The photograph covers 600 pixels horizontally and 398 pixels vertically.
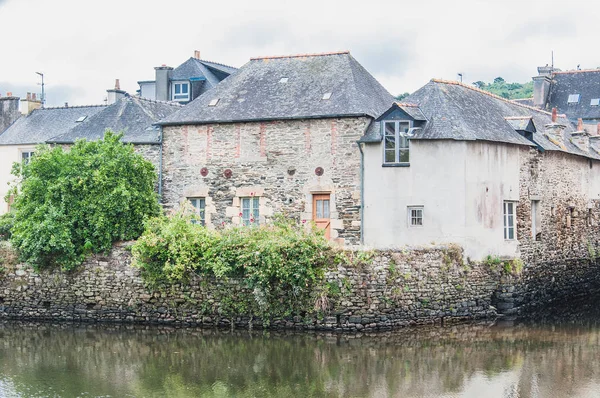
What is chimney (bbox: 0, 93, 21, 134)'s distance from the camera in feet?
138

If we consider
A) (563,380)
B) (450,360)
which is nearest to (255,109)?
(450,360)

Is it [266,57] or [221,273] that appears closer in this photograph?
[221,273]

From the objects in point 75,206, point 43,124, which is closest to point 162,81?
point 43,124

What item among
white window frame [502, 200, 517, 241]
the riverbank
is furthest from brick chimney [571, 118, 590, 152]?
the riverbank

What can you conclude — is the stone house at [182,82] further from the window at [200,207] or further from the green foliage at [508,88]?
the green foliage at [508,88]

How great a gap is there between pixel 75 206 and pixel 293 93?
26.8 ft

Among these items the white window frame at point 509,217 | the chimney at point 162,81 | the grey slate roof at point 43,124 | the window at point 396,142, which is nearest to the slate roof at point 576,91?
the chimney at point 162,81

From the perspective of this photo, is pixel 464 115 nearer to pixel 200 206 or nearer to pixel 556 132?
pixel 556 132

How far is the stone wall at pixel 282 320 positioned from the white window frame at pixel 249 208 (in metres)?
5.22

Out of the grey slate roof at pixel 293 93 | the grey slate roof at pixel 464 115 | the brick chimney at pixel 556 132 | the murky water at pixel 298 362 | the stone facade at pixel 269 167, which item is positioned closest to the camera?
the murky water at pixel 298 362

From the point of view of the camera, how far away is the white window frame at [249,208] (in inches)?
1147

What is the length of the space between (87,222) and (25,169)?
105 inches

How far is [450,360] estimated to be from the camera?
19797mm

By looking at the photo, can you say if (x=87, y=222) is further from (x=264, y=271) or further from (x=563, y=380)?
(x=563, y=380)
